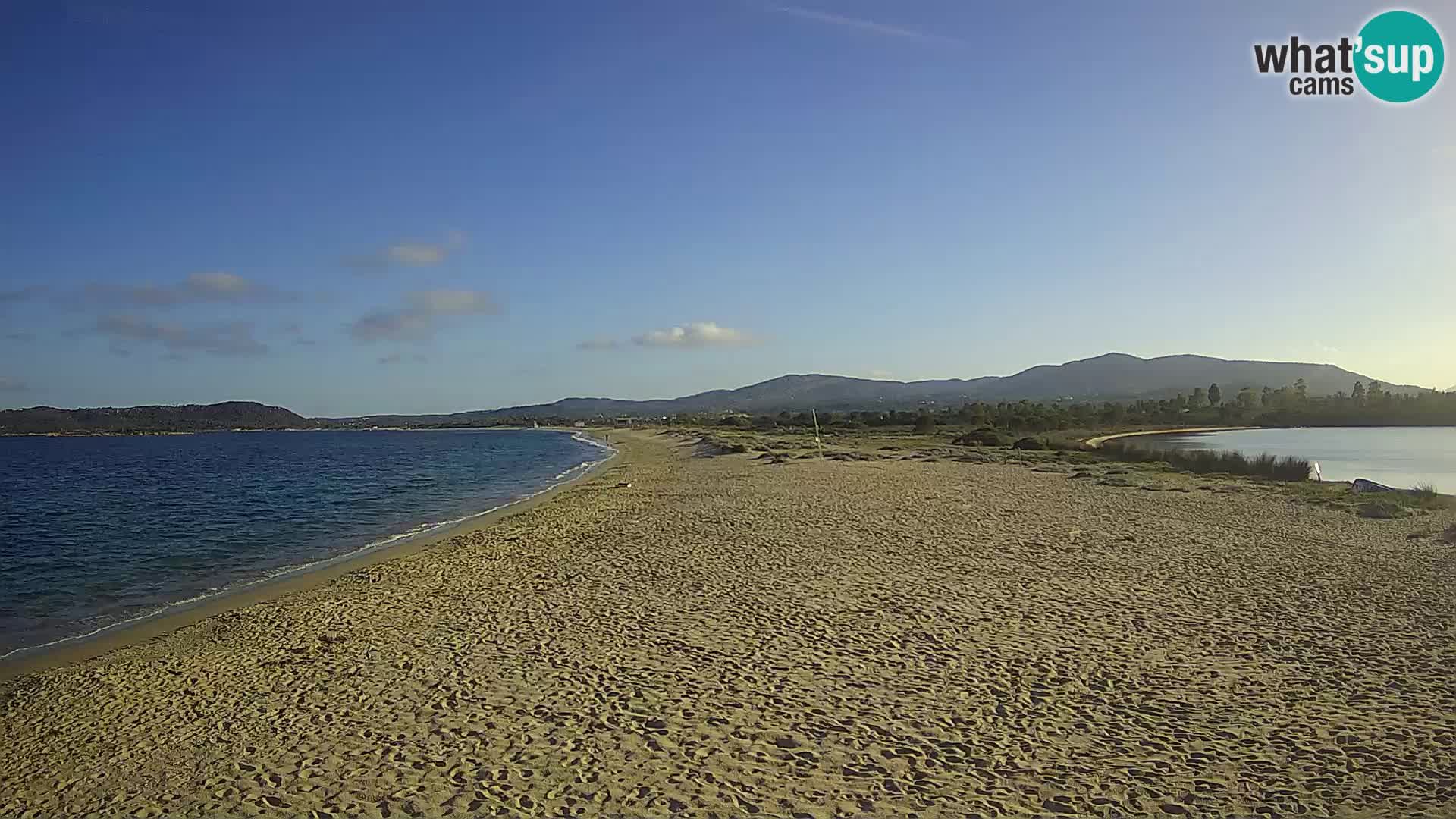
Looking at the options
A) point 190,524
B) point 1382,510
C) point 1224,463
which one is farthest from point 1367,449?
point 190,524

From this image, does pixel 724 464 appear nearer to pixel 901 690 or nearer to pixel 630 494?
pixel 630 494

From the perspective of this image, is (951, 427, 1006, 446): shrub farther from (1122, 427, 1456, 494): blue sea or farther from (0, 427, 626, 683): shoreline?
(0, 427, 626, 683): shoreline

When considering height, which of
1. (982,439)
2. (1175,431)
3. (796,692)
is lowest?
(1175,431)

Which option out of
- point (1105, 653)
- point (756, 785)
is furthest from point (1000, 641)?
point (756, 785)

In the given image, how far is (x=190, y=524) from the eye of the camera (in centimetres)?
2288

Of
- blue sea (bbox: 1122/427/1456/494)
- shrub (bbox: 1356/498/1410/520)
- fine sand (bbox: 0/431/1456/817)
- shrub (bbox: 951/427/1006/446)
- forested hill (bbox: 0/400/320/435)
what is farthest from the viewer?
forested hill (bbox: 0/400/320/435)

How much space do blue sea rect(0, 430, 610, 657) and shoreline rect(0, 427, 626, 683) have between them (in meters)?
0.27

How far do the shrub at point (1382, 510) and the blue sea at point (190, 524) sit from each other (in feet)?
70.1

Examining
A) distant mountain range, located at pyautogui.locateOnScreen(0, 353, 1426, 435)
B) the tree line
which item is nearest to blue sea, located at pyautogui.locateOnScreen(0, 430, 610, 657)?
the tree line

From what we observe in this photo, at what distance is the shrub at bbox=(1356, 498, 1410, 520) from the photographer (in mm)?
18328

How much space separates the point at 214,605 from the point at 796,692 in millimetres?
9998

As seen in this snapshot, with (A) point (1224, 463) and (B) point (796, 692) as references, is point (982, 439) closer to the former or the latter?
(A) point (1224, 463)

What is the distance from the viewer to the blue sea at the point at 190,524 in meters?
13.5

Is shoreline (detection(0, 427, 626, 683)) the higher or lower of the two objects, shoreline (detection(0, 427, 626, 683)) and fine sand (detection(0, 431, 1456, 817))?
the lower
